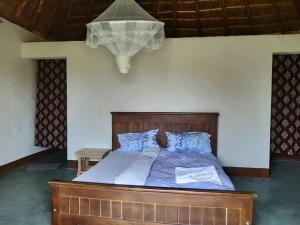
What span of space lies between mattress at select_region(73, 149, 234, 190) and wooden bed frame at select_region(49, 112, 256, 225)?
0.38 meters

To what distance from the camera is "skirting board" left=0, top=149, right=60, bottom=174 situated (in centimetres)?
542

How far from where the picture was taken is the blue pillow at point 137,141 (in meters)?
4.90

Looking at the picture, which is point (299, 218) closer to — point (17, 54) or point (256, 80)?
point (256, 80)

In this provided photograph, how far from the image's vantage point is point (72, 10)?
5.54 m

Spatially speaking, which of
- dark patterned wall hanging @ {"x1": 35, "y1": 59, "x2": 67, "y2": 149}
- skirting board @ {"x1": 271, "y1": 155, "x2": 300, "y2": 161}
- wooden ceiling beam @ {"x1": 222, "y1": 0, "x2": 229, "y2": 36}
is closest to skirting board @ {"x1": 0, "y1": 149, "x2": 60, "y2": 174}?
dark patterned wall hanging @ {"x1": 35, "y1": 59, "x2": 67, "y2": 149}

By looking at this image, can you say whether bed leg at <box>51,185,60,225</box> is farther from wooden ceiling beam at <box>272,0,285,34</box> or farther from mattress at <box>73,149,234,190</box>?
wooden ceiling beam at <box>272,0,285,34</box>

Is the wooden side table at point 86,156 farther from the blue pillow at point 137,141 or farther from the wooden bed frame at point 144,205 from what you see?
the wooden bed frame at point 144,205

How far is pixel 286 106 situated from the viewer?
21.8 ft

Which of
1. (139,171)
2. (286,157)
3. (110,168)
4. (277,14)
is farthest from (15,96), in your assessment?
(286,157)

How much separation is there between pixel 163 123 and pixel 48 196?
2.12 m

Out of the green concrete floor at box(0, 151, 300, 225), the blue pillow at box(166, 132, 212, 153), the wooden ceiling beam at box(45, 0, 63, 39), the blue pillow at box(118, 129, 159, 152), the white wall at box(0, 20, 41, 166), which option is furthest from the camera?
the white wall at box(0, 20, 41, 166)

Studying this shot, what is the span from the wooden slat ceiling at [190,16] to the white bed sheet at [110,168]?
251 cm

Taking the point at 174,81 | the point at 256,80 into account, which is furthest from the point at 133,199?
the point at 256,80

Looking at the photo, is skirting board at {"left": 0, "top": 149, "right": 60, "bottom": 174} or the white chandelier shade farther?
skirting board at {"left": 0, "top": 149, "right": 60, "bottom": 174}
